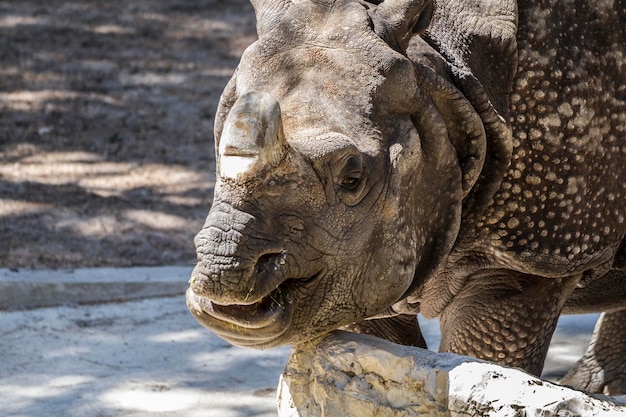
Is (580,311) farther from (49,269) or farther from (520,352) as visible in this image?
(49,269)

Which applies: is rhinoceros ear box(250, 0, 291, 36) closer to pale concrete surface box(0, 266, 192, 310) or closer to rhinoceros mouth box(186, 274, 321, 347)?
rhinoceros mouth box(186, 274, 321, 347)

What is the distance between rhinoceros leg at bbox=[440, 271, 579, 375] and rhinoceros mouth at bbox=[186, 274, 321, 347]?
3.32 ft

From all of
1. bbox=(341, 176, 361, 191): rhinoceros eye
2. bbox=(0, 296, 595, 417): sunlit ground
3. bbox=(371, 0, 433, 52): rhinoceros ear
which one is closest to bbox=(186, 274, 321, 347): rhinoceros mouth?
bbox=(341, 176, 361, 191): rhinoceros eye

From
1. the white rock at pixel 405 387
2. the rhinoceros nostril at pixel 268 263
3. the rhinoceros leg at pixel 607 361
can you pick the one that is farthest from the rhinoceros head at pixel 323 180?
the rhinoceros leg at pixel 607 361

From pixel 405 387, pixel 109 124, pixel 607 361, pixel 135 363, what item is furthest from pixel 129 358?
Result: pixel 109 124

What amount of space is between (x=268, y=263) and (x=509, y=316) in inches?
47.3

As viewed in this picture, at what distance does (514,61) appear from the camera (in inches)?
159

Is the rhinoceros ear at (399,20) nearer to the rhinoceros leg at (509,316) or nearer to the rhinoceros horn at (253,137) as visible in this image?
the rhinoceros horn at (253,137)

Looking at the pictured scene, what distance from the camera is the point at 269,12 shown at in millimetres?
3887

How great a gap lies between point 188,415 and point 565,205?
6.04 ft

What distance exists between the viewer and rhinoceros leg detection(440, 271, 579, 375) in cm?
423

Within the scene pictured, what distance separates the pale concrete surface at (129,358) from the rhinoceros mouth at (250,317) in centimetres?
→ 178

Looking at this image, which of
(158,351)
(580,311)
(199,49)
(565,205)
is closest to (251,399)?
(158,351)

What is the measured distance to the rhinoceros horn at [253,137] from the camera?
3145mm
